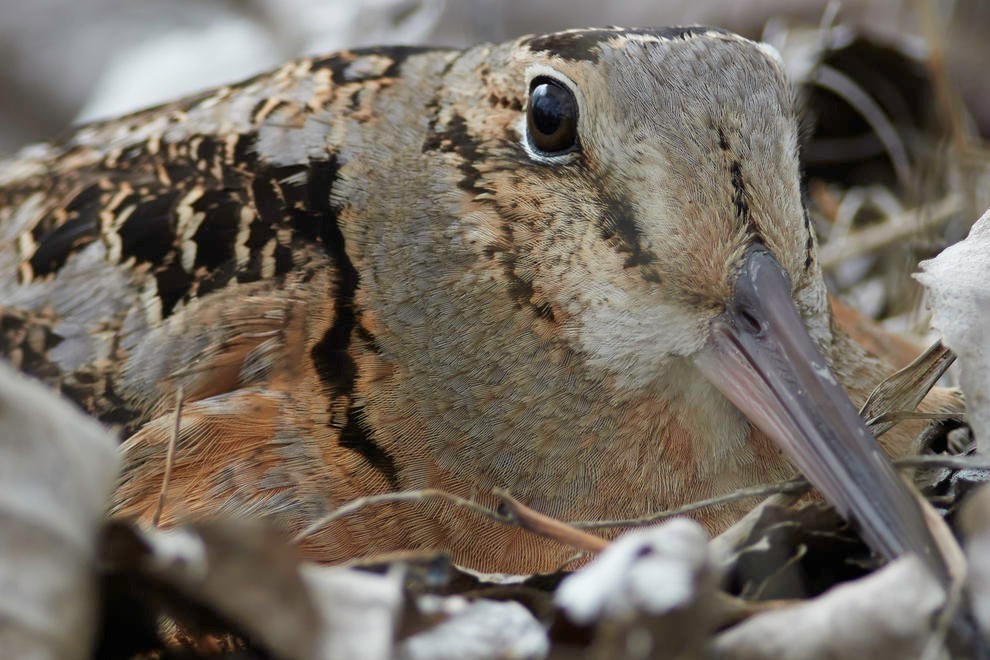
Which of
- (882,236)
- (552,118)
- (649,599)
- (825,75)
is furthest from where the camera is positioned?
(825,75)

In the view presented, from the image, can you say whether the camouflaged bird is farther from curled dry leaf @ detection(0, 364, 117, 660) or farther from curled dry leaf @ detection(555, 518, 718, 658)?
curled dry leaf @ detection(0, 364, 117, 660)

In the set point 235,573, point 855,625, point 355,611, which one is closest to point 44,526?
point 235,573

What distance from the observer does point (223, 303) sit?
2740 millimetres

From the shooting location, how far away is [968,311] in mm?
2119

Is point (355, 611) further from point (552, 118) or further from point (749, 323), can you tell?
point (552, 118)

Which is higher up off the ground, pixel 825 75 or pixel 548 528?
pixel 825 75

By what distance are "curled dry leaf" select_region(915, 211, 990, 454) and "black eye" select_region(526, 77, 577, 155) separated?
73cm

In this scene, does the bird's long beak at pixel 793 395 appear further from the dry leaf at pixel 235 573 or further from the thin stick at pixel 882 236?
the thin stick at pixel 882 236

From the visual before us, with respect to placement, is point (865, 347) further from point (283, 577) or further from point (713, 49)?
point (283, 577)

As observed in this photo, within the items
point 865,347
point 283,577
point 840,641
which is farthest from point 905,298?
point 283,577

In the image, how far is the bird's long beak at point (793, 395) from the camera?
2.02m

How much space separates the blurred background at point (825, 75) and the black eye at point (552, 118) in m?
0.68

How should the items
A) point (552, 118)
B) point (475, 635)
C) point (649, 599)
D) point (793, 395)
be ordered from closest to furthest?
point (649, 599)
point (475, 635)
point (793, 395)
point (552, 118)

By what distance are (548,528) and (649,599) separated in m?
0.51
